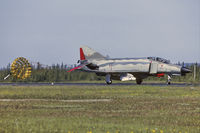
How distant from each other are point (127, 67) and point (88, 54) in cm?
913

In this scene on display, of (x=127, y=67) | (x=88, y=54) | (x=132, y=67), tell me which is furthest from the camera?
(x=88, y=54)

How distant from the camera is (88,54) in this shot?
6147 cm

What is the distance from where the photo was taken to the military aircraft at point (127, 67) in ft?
172

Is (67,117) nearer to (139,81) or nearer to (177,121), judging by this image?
(177,121)

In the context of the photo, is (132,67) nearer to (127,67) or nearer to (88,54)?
(127,67)

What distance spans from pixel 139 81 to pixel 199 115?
37619mm

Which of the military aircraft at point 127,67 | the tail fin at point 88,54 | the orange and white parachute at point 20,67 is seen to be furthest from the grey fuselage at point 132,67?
the orange and white parachute at point 20,67

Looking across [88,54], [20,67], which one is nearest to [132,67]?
[88,54]

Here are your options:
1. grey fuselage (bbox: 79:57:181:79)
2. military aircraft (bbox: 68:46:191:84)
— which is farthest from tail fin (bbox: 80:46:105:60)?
grey fuselage (bbox: 79:57:181:79)

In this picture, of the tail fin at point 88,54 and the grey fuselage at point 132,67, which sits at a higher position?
the tail fin at point 88,54

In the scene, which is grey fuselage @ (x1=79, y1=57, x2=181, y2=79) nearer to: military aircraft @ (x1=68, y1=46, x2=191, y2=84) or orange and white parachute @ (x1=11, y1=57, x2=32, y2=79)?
military aircraft @ (x1=68, y1=46, x2=191, y2=84)

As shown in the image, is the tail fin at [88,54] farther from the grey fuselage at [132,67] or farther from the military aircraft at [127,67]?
the grey fuselage at [132,67]

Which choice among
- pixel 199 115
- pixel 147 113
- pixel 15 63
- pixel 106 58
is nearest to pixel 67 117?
pixel 147 113

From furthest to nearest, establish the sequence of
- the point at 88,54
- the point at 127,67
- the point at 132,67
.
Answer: the point at 88,54 < the point at 127,67 < the point at 132,67
